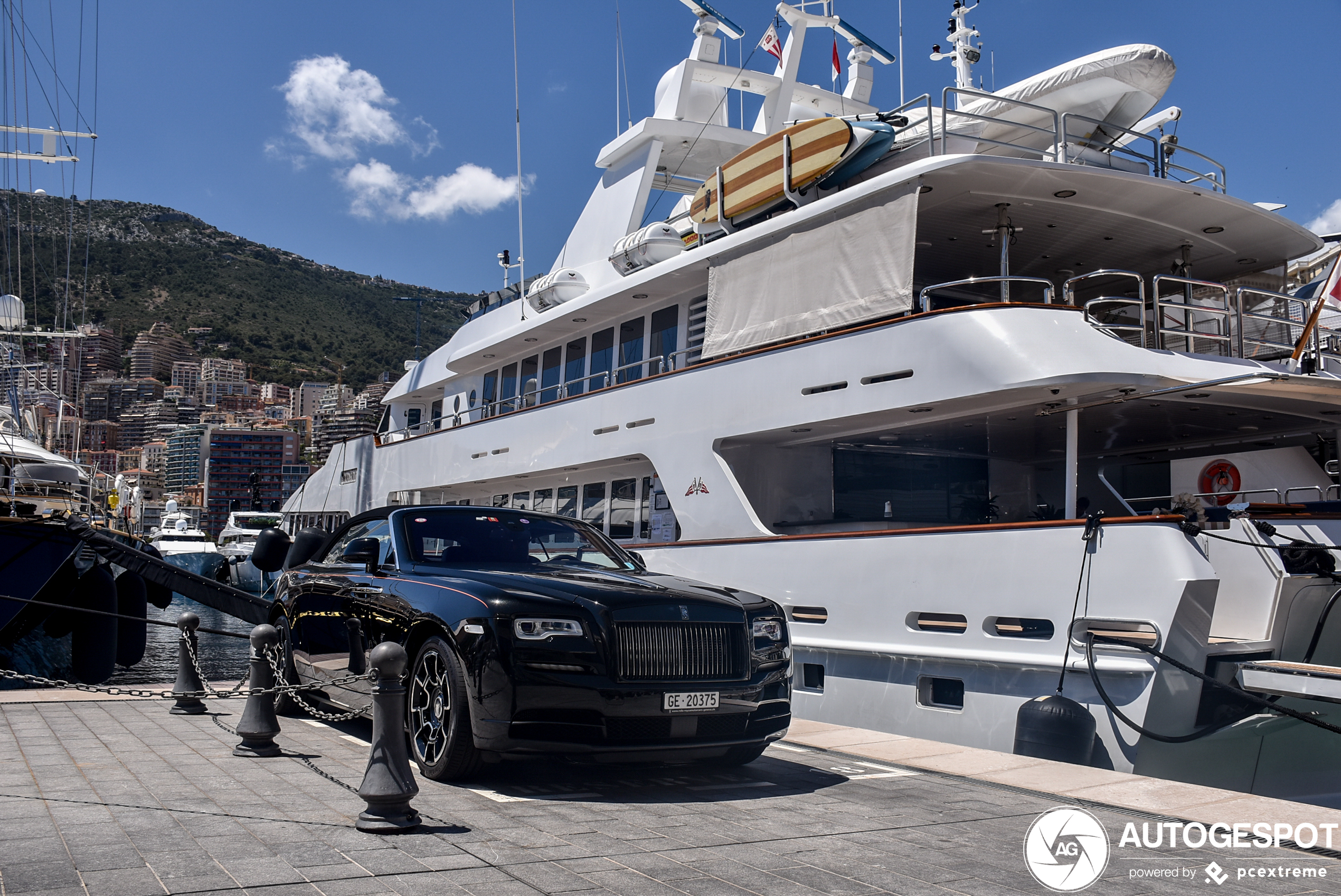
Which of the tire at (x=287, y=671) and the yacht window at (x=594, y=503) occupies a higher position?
the yacht window at (x=594, y=503)

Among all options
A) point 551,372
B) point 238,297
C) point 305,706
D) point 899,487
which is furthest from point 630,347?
point 238,297

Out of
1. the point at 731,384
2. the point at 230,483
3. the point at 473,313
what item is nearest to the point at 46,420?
the point at 473,313

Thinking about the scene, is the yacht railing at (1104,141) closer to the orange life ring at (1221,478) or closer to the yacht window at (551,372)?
the orange life ring at (1221,478)

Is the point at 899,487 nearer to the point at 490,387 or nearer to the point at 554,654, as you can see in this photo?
the point at 554,654

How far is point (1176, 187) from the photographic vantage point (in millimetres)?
8961

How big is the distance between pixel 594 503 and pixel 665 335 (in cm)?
251

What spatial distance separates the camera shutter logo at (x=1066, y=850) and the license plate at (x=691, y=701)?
1.58 m

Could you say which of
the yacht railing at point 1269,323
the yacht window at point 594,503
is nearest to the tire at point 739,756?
the yacht railing at point 1269,323

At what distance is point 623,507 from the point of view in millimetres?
13305

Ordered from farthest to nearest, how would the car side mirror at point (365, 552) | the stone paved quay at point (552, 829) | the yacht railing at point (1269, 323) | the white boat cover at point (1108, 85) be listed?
the white boat cover at point (1108, 85) → the yacht railing at point (1269, 323) → the car side mirror at point (365, 552) → the stone paved quay at point (552, 829)

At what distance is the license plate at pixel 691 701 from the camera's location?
5027mm

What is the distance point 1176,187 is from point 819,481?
4.47 meters

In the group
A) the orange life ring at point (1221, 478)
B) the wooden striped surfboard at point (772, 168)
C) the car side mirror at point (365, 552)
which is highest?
the wooden striped surfboard at point (772, 168)

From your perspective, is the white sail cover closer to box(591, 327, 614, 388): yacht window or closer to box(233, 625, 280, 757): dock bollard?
box(591, 327, 614, 388): yacht window
